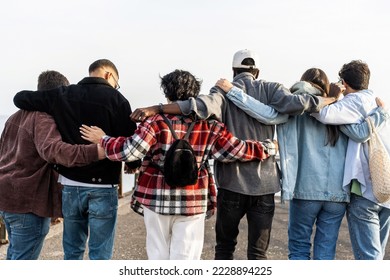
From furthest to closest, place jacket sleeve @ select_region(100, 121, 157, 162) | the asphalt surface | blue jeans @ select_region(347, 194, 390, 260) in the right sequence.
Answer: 1. the asphalt surface
2. blue jeans @ select_region(347, 194, 390, 260)
3. jacket sleeve @ select_region(100, 121, 157, 162)

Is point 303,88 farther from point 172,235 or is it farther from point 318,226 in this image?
point 172,235

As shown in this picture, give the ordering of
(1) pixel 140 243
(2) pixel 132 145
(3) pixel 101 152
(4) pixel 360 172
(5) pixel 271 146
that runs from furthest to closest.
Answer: (1) pixel 140 243 → (4) pixel 360 172 → (5) pixel 271 146 → (3) pixel 101 152 → (2) pixel 132 145

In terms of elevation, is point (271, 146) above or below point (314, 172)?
above

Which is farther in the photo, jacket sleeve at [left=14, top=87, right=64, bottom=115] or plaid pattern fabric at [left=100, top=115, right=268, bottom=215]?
jacket sleeve at [left=14, top=87, right=64, bottom=115]

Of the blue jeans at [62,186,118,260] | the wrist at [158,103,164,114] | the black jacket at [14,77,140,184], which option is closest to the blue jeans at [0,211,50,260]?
the blue jeans at [62,186,118,260]

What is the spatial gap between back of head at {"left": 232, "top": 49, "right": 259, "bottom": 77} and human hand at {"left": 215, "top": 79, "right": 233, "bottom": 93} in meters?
0.19

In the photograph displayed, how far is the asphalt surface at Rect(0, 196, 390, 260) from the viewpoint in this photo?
18.1ft

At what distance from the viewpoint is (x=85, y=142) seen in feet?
11.2

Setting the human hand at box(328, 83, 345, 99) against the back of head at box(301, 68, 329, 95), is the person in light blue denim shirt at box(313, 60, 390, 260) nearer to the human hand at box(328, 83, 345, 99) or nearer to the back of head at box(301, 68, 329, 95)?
the human hand at box(328, 83, 345, 99)

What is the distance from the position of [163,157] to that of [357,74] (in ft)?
5.60

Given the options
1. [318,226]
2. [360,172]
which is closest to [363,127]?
Answer: [360,172]

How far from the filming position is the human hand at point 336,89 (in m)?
3.75

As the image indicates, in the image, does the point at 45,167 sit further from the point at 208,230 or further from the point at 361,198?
the point at 208,230

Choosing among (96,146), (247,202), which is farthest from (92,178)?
(247,202)
